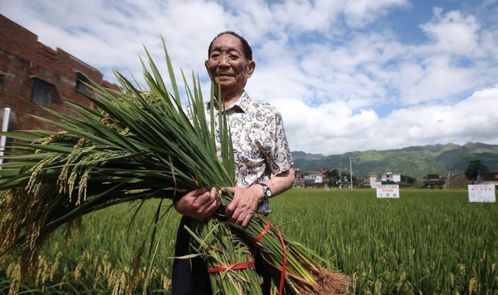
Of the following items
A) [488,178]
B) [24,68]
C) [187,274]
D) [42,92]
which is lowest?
[488,178]

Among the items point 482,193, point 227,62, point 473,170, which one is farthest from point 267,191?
point 473,170

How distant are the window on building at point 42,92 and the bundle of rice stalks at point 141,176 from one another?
14.3 m

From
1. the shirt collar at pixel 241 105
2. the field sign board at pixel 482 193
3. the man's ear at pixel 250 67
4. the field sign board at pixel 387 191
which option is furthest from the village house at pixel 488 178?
the shirt collar at pixel 241 105

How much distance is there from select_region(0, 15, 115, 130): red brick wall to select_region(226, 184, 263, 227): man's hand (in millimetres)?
11542

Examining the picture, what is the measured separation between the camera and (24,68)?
13062 mm

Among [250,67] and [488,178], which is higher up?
[250,67]

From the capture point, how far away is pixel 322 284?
4.38ft

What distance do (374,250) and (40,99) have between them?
48.4 feet

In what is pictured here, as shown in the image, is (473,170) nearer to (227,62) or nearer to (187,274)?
(227,62)

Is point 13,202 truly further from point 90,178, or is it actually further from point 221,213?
point 221,213

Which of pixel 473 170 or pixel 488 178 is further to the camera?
pixel 473 170

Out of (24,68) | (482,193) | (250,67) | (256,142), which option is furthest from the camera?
(24,68)

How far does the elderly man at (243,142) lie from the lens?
1.37 m

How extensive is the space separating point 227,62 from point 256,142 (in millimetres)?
367
